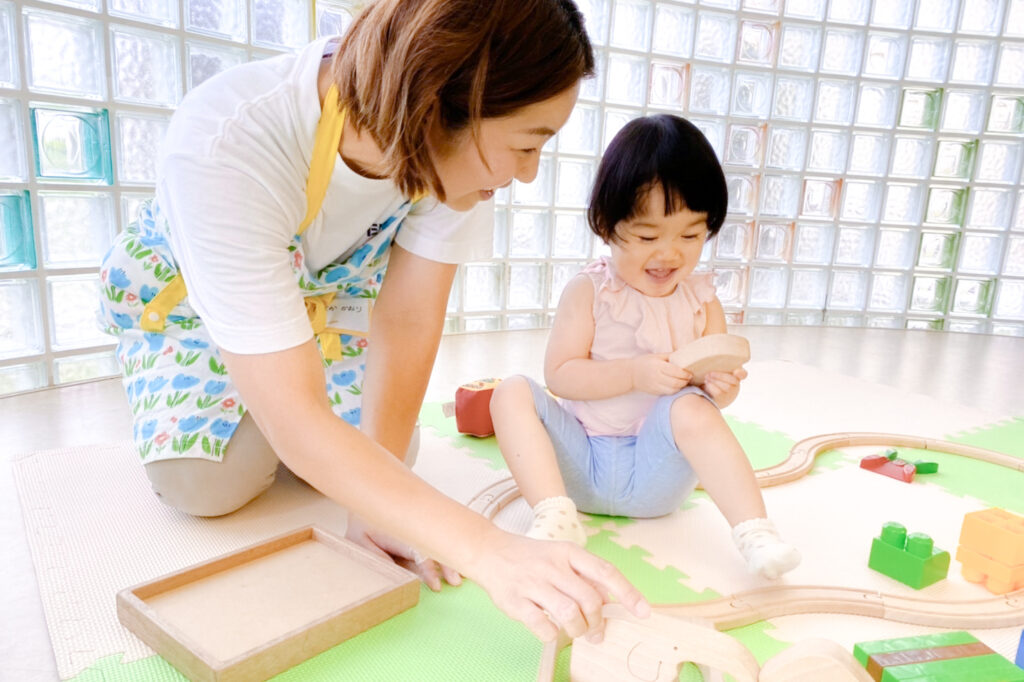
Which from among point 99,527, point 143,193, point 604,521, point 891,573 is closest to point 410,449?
point 604,521

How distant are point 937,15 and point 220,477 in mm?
2758

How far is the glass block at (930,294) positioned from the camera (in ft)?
8.89

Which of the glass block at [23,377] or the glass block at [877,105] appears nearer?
the glass block at [23,377]

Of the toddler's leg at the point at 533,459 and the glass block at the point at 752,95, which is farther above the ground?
the glass block at the point at 752,95

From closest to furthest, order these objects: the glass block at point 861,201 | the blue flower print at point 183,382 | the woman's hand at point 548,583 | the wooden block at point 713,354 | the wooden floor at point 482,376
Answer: the woman's hand at point 548,583, the wooden floor at point 482,376, the wooden block at point 713,354, the blue flower print at point 183,382, the glass block at point 861,201

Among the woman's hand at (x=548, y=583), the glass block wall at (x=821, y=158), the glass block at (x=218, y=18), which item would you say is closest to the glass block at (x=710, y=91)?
the glass block wall at (x=821, y=158)

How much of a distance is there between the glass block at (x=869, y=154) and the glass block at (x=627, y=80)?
81cm

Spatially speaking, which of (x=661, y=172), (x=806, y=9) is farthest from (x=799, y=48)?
(x=661, y=172)

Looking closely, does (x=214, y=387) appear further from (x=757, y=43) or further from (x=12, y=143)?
(x=757, y=43)

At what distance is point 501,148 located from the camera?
59 cm

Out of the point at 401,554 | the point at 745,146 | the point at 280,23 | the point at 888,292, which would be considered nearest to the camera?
the point at 401,554

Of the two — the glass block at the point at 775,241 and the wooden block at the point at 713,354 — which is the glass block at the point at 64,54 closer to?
the wooden block at the point at 713,354

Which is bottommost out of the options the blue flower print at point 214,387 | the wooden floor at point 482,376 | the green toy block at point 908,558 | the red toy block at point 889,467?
the wooden floor at point 482,376

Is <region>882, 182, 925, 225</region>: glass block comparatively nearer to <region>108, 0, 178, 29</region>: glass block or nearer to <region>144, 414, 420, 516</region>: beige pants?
<region>108, 0, 178, 29</region>: glass block
